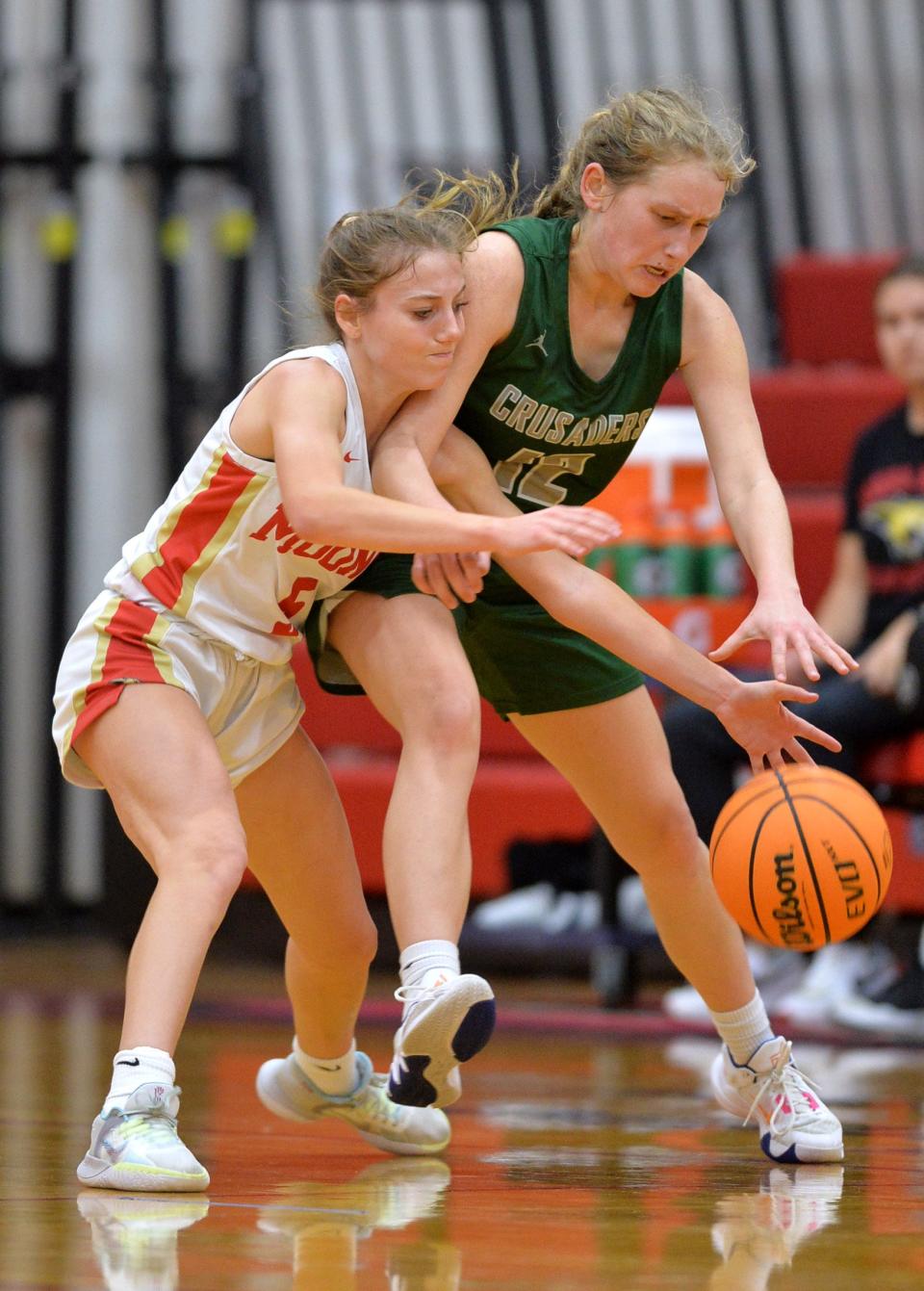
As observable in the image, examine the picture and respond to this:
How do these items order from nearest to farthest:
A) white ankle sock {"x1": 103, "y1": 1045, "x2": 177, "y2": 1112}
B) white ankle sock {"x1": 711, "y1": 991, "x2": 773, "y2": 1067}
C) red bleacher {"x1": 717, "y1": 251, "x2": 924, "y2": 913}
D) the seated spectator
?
white ankle sock {"x1": 103, "y1": 1045, "x2": 177, "y2": 1112} < white ankle sock {"x1": 711, "y1": 991, "x2": 773, "y2": 1067} < the seated spectator < red bleacher {"x1": 717, "y1": 251, "x2": 924, "y2": 913}

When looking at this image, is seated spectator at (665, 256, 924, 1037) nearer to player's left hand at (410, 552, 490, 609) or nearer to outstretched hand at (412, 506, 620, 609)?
player's left hand at (410, 552, 490, 609)

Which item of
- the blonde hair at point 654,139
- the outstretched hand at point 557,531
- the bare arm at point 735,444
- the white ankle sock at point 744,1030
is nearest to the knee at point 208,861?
the outstretched hand at point 557,531

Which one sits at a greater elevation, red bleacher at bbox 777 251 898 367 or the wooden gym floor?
red bleacher at bbox 777 251 898 367

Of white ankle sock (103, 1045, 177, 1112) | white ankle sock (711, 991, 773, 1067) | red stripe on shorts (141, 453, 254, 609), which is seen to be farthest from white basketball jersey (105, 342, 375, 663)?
white ankle sock (711, 991, 773, 1067)

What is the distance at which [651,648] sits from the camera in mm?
2705

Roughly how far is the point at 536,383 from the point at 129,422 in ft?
15.5

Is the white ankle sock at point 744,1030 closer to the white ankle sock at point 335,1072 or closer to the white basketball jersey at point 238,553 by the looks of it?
the white ankle sock at point 335,1072

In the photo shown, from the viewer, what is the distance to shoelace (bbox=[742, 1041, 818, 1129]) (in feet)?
9.35

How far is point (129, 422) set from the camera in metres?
7.32

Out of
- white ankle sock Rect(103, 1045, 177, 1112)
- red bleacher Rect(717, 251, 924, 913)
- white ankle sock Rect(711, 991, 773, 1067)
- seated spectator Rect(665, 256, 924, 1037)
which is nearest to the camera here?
white ankle sock Rect(103, 1045, 177, 1112)

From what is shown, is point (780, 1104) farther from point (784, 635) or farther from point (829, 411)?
point (829, 411)

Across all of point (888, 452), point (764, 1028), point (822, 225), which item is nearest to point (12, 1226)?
point (764, 1028)

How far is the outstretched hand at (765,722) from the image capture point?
2.69 m

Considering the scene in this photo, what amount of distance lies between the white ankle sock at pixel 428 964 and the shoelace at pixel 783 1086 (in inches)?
23.1
